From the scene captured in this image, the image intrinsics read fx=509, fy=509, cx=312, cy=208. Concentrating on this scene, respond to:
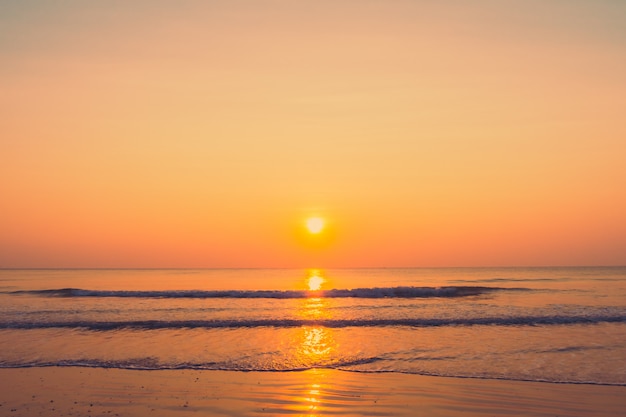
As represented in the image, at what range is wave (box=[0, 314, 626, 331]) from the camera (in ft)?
78.5

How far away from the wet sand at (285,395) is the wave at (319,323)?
10177 millimetres

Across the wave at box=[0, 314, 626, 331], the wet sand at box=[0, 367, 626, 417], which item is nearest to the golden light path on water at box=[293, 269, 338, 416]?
the wet sand at box=[0, 367, 626, 417]

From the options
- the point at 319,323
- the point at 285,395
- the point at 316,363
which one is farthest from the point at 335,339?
the point at 285,395

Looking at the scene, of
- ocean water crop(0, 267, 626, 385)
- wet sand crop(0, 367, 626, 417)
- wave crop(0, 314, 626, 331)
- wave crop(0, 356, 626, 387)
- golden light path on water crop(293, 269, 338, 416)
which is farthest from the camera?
wave crop(0, 314, 626, 331)

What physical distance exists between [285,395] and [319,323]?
13630mm

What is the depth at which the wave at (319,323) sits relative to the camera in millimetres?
23922

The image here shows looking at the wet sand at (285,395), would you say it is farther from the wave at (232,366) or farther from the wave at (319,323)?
the wave at (319,323)

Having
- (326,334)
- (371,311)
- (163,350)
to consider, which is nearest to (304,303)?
(371,311)

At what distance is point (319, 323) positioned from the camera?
25.1m

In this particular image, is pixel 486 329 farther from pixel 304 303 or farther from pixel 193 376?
pixel 304 303

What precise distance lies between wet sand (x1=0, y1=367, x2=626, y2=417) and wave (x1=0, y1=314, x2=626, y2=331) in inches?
401

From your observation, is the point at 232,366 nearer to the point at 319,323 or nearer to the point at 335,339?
the point at 335,339

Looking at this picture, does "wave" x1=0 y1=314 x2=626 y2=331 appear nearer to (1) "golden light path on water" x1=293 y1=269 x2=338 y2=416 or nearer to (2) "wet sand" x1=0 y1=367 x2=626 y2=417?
(1) "golden light path on water" x1=293 y1=269 x2=338 y2=416

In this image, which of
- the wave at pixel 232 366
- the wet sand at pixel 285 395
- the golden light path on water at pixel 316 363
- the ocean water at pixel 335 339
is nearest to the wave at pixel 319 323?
the ocean water at pixel 335 339
